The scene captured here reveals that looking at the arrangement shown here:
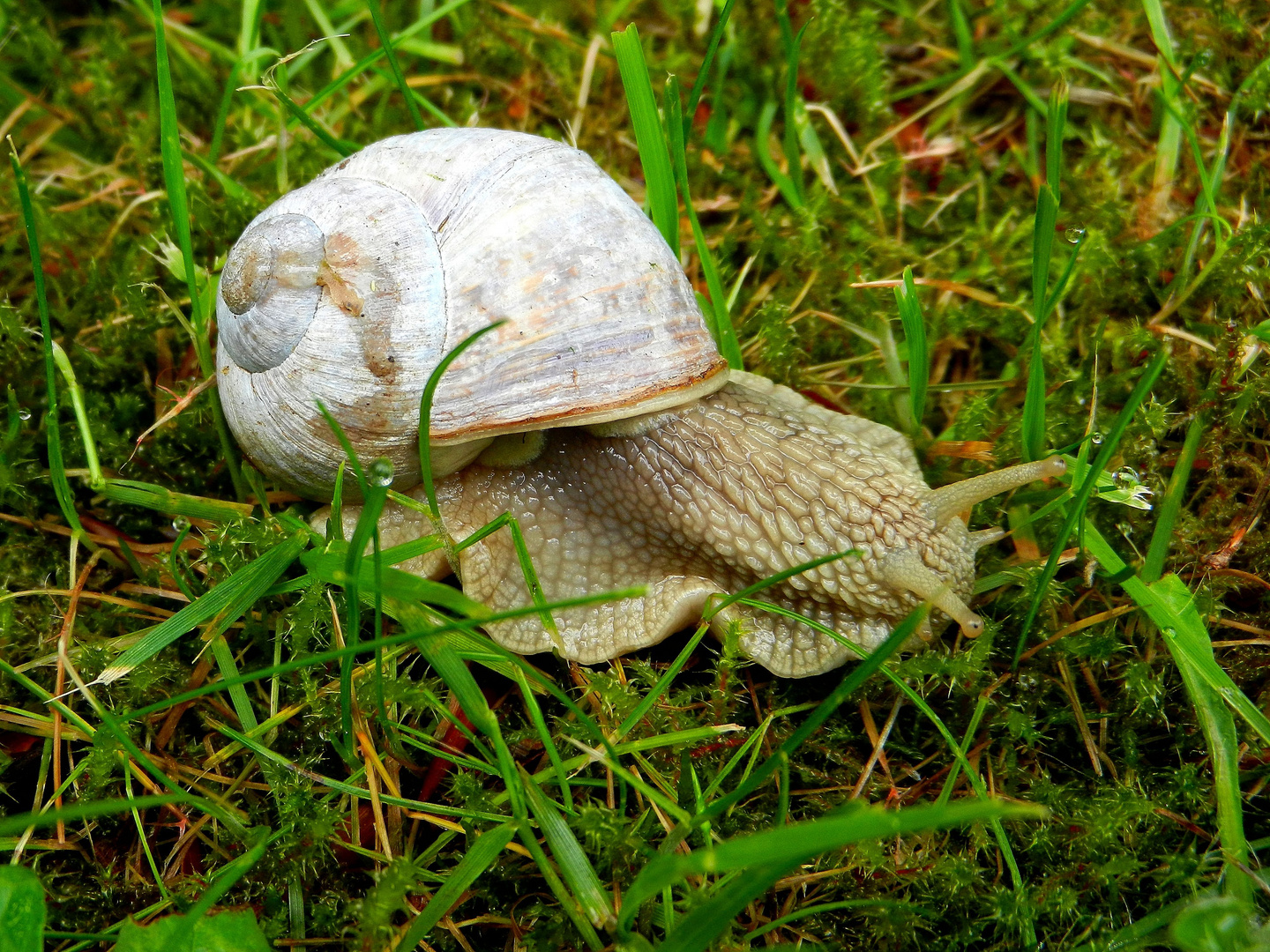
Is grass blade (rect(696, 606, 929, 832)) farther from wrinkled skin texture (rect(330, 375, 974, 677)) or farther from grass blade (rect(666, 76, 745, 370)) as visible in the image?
grass blade (rect(666, 76, 745, 370))

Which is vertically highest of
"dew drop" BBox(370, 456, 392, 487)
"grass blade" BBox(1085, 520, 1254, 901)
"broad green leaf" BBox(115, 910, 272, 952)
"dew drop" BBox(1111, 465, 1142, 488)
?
"dew drop" BBox(370, 456, 392, 487)

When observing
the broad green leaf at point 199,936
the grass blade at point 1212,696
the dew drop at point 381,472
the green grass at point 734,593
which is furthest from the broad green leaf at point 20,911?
the grass blade at point 1212,696

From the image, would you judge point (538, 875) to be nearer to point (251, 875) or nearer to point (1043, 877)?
point (251, 875)

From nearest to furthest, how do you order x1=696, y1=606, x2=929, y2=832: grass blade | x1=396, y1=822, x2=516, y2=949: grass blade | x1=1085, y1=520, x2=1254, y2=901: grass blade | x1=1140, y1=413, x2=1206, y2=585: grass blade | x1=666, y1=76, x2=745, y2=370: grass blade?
x1=696, y1=606, x2=929, y2=832: grass blade → x1=396, y1=822, x2=516, y2=949: grass blade → x1=1085, y1=520, x2=1254, y2=901: grass blade → x1=1140, y1=413, x2=1206, y2=585: grass blade → x1=666, y1=76, x2=745, y2=370: grass blade

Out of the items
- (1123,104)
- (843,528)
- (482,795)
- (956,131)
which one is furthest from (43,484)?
(1123,104)

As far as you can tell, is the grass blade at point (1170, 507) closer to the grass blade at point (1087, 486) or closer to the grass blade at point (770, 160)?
the grass blade at point (1087, 486)

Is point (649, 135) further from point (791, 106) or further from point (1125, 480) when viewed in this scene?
point (1125, 480)

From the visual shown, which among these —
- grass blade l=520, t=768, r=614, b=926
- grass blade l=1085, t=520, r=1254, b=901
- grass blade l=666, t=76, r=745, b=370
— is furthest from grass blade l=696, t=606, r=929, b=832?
grass blade l=666, t=76, r=745, b=370
